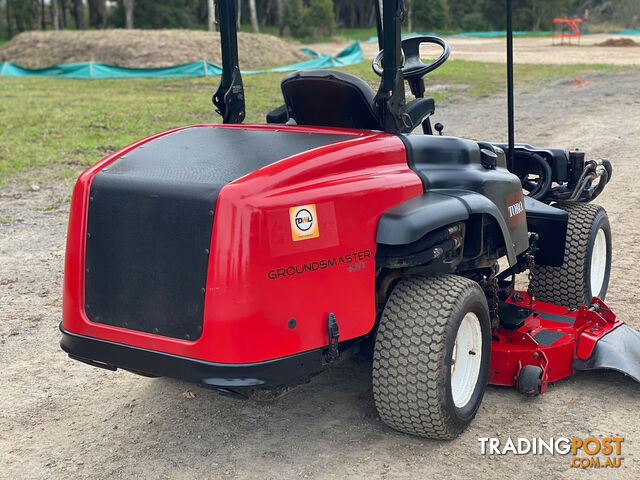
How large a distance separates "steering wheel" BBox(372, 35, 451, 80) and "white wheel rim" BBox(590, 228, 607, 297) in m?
1.69

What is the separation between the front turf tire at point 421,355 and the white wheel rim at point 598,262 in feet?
6.77

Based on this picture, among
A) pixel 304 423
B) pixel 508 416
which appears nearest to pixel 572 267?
pixel 508 416

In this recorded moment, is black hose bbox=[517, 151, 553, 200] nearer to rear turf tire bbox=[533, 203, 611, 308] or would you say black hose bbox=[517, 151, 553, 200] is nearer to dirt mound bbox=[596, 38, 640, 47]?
rear turf tire bbox=[533, 203, 611, 308]

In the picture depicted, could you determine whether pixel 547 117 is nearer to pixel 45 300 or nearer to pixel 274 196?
pixel 45 300

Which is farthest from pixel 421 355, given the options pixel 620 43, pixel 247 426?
pixel 620 43

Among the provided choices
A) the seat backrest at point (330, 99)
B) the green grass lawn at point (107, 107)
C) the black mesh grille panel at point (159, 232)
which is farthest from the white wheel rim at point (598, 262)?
the black mesh grille panel at point (159, 232)

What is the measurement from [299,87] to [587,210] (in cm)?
211

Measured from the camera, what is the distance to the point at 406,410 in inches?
133

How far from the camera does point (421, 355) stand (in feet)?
10.8

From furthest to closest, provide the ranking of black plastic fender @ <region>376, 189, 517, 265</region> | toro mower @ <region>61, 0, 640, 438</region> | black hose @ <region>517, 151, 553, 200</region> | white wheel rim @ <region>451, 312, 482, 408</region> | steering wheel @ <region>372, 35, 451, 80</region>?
1. black hose @ <region>517, 151, 553, 200</region>
2. steering wheel @ <region>372, 35, 451, 80</region>
3. white wheel rim @ <region>451, 312, 482, 408</region>
4. black plastic fender @ <region>376, 189, 517, 265</region>
5. toro mower @ <region>61, 0, 640, 438</region>

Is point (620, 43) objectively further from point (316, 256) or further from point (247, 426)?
point (316, 256)

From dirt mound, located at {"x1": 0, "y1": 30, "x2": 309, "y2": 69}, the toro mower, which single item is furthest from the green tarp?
the toro mower

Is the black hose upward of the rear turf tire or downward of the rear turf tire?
upward

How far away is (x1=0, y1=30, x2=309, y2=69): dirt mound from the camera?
23.3m
